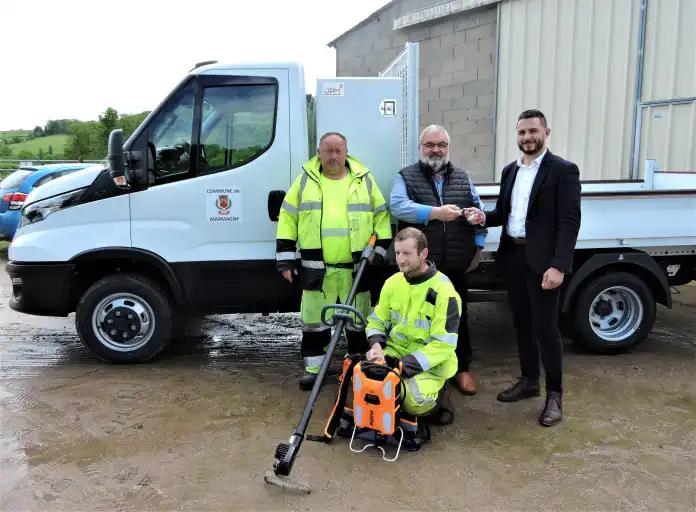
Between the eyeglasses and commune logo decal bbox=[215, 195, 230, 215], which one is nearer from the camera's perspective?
the eyeglasses

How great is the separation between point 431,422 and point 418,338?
58 centimetres

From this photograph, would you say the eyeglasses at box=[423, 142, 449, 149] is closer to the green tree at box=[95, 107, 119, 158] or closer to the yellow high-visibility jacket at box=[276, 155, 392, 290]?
the yellow high-visibility jacket at box=[276, 155, 392, 290]

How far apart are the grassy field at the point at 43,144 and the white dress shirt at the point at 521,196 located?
30.2 metres

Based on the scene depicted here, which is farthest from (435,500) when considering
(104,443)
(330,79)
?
(330,79)

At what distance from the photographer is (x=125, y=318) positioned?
461 cm

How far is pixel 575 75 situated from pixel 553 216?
5883 mm

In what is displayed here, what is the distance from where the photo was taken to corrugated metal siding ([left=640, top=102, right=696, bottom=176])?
24.0 feet

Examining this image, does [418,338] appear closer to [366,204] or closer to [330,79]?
[366,204]

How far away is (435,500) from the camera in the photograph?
2.87 meters

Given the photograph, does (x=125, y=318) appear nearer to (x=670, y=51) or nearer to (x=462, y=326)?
(x=462, y=326)

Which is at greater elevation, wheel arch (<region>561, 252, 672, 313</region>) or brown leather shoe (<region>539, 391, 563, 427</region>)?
wheel arch (<region>561, 252, 672, 313</region>)

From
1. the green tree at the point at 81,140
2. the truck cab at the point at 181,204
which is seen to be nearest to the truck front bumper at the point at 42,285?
the truck cab at the point at 181,204

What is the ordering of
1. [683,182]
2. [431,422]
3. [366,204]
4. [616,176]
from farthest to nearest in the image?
[616,176] < [683,182] < [366,204] < [431,422]

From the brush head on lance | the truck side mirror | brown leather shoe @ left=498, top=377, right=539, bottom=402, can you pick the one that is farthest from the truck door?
brown leather shoe @ left=498, top=377, right=539, bottom=402
